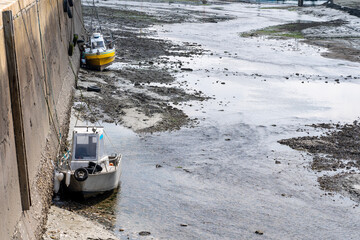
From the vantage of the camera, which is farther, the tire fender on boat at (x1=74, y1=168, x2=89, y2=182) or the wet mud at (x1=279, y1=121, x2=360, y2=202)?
the wet mud at (x1=279, y1=121, x2=360, y2=202)

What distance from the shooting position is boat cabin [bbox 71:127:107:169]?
1633cm

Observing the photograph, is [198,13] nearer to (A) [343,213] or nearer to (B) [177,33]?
(B) [177,33]

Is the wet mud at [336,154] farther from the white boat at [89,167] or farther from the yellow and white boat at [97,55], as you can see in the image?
the yellow and white boat at [97,55]

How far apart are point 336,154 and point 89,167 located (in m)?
10.8

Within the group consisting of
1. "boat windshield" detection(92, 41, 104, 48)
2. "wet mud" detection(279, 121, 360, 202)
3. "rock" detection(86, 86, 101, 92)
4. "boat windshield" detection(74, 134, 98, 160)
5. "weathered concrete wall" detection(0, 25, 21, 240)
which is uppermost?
"weathered concrete wall" detection(0, 25, 21, 240)

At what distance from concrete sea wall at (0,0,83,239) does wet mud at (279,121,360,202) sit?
9.78 meters

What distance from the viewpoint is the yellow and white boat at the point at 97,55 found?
33.6m

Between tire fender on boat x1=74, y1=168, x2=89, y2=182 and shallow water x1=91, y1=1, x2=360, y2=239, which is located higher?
tire fender on boat x1=74, y1=168, x2=89, y2=182

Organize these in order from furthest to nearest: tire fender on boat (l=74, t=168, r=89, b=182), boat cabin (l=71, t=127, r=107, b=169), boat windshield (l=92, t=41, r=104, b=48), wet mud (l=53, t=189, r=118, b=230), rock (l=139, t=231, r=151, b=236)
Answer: boat windshield (l=92, t=41, r=104, b=48) → boat cabin (l=71, t=127, r=107, b=169) → tire fender on boat (l=74, t=168, r=89, b=182) → wet mud (l=53, t=189, r=118, b=230) → rock (l=139, t=231, r=151, b=236)

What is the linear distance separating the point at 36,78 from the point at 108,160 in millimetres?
3479

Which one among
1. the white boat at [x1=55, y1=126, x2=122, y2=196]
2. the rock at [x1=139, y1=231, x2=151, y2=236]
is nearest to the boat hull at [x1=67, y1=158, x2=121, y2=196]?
the white boat at [x1=55, y1=126, x2=122, y2=196]

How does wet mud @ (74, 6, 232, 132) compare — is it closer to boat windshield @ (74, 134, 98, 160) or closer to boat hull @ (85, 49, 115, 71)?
boat hull @ (85, 49, 115, 71)

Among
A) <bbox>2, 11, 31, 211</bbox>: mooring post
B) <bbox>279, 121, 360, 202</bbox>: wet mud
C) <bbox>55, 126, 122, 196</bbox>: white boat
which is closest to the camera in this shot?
<bbox>2, 11, 31, 211</bbox>: mooring post

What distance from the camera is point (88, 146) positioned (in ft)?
54.3
